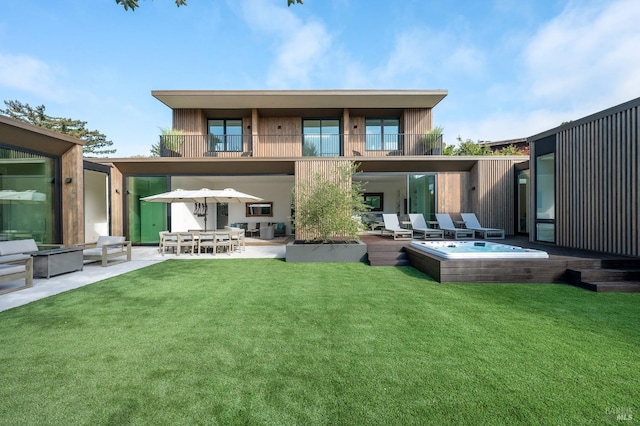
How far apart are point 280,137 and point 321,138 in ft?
6.49

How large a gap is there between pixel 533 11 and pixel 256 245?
43.4ft

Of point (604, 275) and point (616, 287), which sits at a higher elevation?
point (604, 275)

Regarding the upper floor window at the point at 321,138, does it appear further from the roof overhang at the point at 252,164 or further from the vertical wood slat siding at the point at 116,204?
the vertical wood slat siding at the point at 116,204

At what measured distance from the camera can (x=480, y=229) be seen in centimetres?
980

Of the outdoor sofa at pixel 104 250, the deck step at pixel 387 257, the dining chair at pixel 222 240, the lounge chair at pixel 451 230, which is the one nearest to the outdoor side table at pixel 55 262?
the outdoor sofa at pixel 104 250

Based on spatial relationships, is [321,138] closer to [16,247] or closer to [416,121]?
[416,121]

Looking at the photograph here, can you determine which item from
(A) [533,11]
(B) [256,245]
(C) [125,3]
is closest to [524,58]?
(A) [533,11]

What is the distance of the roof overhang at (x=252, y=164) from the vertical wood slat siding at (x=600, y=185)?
3.64 m

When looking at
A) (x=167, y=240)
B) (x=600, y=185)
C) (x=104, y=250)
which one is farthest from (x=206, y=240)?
(x=600, y=185)

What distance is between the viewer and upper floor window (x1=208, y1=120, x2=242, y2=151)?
516 inches

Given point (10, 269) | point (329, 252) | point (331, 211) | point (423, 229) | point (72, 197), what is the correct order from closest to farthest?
point (10, 269), point (329, 252), point (331, 211), point (72, 197), point (423, 229)

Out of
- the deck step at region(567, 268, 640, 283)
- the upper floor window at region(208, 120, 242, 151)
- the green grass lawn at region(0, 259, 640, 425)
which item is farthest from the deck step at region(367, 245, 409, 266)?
the upper floor window at region(208, 120, 242, 151)

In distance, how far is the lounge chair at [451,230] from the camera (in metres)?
9.74

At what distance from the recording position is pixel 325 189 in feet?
25.8
